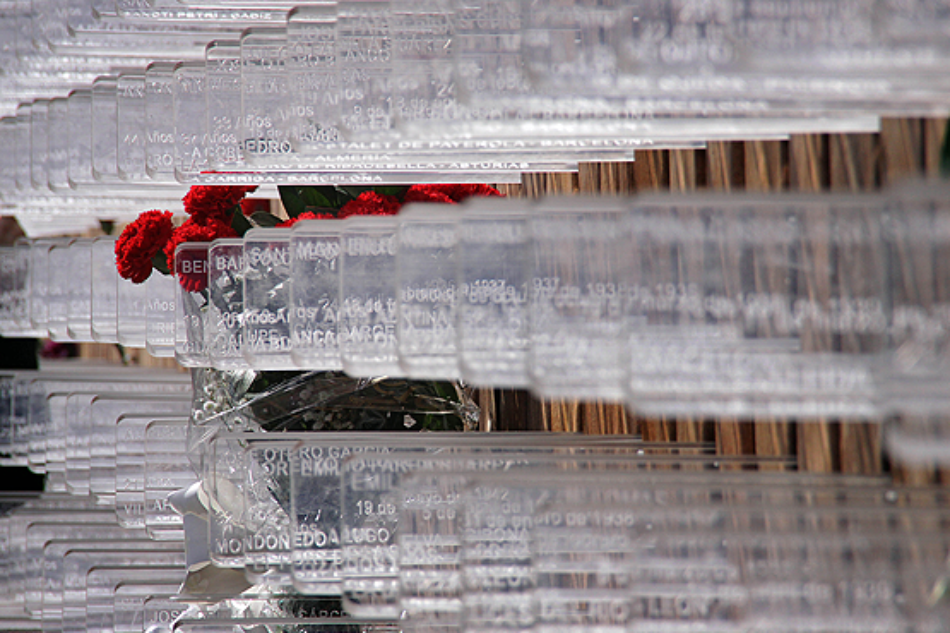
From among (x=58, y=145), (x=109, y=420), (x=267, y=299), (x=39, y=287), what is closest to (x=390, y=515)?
(x=267, y=299)

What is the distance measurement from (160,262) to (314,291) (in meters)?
0.81

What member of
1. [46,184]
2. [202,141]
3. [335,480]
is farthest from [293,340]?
[46,184]

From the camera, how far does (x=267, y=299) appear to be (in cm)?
112

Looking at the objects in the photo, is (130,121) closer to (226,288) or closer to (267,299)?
(226,288)

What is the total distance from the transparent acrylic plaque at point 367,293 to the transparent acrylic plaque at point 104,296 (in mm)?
1139

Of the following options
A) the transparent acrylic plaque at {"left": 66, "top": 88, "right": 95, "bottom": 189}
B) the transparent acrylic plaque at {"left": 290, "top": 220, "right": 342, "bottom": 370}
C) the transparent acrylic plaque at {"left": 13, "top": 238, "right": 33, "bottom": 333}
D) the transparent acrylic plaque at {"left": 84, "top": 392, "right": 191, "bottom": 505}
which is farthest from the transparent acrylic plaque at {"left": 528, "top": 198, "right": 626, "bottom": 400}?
the transparent acrylic plaque at {"left": 13, "top": 238, "right": 33, "bottom": 333}

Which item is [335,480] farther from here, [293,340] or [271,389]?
[271,389]

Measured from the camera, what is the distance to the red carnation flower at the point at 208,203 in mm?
1584

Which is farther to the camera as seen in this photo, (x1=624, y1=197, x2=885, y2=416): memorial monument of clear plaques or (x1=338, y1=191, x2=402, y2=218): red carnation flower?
(x1=338, y1=191, x2=402, y2=218): red carnation flower

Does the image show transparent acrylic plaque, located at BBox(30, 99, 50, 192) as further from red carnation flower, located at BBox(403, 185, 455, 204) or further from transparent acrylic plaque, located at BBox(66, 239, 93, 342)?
red carnation flower, located at BBox(403, 185, 455, 204)

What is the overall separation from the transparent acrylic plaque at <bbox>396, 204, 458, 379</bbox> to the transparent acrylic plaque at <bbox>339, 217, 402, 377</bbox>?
51mm

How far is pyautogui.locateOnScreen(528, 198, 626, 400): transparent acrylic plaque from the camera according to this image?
751 mm

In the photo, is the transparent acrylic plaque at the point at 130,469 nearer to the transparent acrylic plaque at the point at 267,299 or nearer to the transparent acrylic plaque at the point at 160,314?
the transparent acrylic plaque at the point at 160,314

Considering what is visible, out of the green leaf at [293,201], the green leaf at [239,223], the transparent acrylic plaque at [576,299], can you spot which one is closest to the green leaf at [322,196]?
the green leaf at [293,201]
